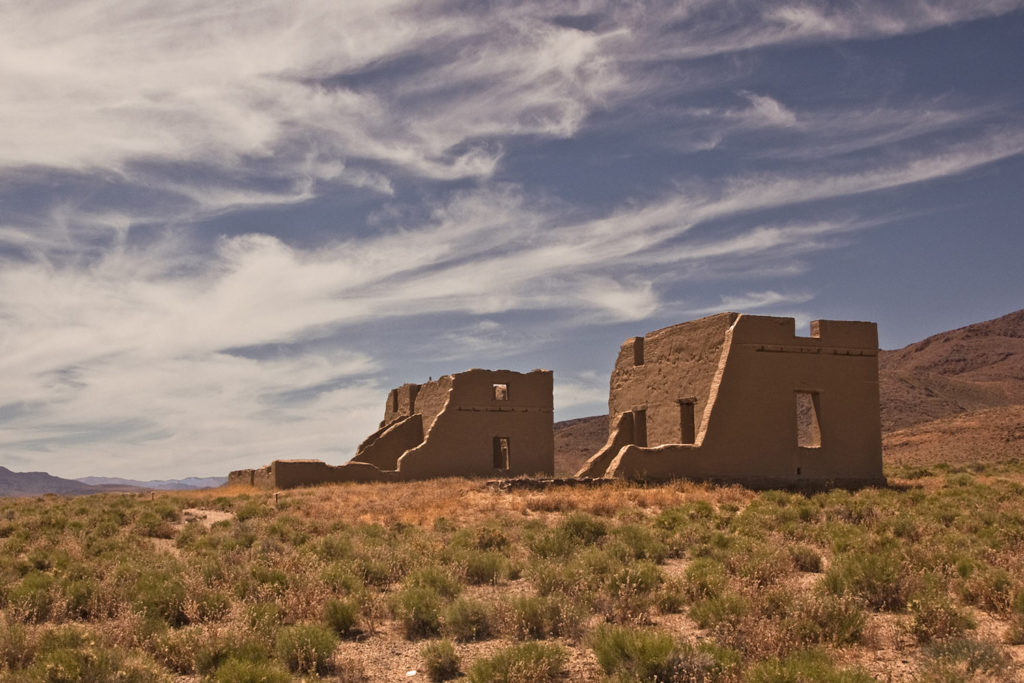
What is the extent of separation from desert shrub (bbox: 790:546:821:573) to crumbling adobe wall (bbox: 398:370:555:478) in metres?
Answer: 17.6

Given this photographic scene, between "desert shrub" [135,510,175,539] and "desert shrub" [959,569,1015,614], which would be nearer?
"desert shrub" [959,569,1015,614]

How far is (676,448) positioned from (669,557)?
25.8 ft

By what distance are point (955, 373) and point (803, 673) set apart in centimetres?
10233

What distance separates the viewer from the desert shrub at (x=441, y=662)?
6320mm

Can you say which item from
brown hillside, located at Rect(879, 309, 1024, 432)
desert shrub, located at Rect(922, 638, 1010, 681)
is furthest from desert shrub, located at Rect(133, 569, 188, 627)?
brown hillside, located at Rect(879, 309, 1024, 432)

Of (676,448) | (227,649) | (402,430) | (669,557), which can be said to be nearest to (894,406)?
(402,430)

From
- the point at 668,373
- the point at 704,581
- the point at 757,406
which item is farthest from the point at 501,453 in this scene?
the point at 704,581

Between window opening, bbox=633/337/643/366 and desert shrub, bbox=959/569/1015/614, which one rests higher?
window opening, bbox=633/337/643/366

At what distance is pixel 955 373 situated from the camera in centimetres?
9519

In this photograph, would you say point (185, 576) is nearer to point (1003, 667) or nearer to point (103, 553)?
point (103, 553)

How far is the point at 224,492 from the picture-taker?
90.2ft

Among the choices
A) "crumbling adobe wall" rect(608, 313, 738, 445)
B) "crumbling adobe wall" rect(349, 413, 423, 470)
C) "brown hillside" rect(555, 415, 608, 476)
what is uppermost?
"crumbling adobe wall" rect(608, 313, 738, 445)

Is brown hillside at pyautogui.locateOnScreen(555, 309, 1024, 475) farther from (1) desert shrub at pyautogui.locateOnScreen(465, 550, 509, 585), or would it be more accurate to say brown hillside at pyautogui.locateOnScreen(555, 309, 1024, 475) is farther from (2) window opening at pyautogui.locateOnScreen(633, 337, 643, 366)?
(1) desert shrub at pyautogui.locateOnScreen(465, 550, 509, 585)

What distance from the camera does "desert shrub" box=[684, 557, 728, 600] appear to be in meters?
8.25
